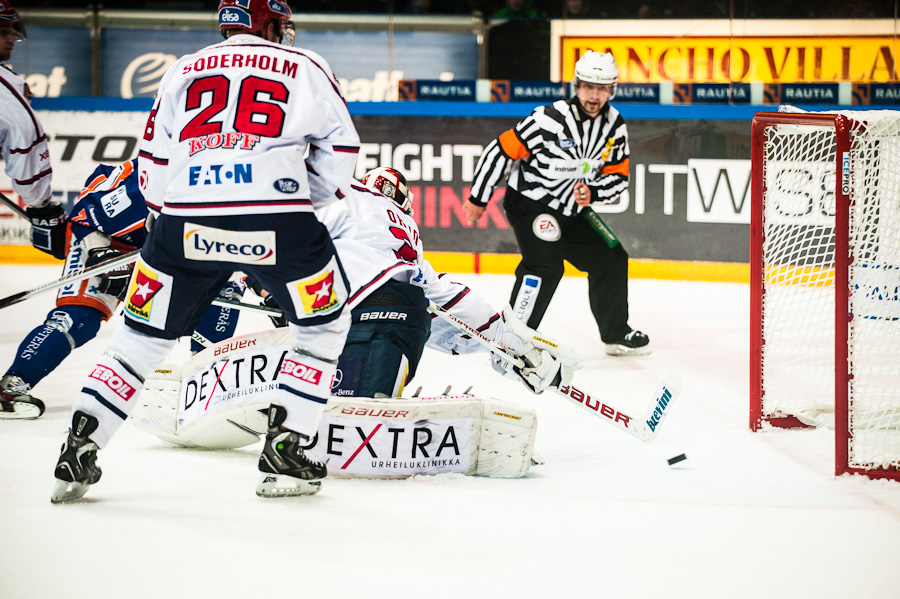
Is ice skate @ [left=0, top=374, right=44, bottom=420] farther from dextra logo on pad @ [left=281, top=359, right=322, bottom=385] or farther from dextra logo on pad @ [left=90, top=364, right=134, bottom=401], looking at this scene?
dextra logo on pad @ [left=281, top=359, right=322, bottom=385]

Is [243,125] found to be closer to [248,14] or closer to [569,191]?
[248,14]

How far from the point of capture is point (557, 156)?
471 centimetres

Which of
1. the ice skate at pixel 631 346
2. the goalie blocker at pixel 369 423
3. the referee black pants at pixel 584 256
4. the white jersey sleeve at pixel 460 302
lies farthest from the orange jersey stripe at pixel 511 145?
the goalie blocker at pixel 369 423

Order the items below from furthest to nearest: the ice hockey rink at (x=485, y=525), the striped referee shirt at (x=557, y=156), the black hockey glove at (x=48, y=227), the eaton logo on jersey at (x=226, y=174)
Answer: the striped referee shirt at (x=557, y=156) → the black hockey glove at (x=48, y=227) → the eaton logo on jersey at (x=226, y=174) → the ice hockey rink at (x=485, y=525)

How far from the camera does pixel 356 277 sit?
279cm

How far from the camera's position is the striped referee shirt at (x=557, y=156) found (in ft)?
15.4

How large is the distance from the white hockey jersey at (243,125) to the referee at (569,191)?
8.11 ft

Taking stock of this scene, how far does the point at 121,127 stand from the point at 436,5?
3.07 m

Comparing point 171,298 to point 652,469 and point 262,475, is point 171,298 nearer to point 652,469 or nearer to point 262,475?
point 262,475

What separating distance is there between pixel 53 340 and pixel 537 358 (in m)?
1.53

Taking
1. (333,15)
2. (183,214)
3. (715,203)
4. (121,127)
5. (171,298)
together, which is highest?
(333,15)

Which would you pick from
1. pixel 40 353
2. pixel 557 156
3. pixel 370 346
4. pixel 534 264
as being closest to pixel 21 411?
pixel 40 353

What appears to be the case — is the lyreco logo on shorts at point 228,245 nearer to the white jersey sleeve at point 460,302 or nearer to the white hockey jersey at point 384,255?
the white hockey jersey at point 384,255

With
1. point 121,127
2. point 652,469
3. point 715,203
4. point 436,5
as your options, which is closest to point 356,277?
point 652,469
